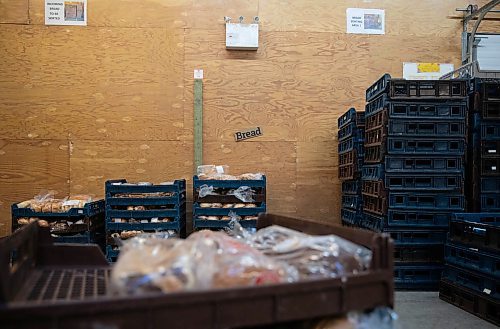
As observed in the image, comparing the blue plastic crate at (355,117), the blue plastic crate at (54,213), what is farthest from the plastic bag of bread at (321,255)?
the blue plastic crate at (355,117)

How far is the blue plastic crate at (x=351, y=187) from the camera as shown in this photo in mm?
4734

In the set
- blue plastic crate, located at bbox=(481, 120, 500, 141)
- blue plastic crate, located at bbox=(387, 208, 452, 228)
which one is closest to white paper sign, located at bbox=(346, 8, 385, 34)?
blue plastic crate, located at bbox=(481, 120, 500, 141)

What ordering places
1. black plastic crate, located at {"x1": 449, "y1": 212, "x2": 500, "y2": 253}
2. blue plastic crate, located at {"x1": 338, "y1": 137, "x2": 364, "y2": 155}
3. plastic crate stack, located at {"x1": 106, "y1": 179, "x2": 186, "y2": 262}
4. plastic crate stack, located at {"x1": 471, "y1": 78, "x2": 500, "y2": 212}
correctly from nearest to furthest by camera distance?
black plastic crate, located at {"x1": 449, "y1": 212, "x2": 500, "y2": 253} → plastic crate stack, located at {"x1": 471, "y1": 78, "x2": 500, "y2": 212} → plastic crate stack, located at {"x1": 106, "y1": 179, "x2": 186, "y2": 262} → blue plastic crate, located at {"x1": 338, "y1": 137, "x2": 364, "y2": 155}

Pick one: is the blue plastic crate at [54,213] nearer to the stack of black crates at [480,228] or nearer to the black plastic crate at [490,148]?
the stack of black crates at [480,228]

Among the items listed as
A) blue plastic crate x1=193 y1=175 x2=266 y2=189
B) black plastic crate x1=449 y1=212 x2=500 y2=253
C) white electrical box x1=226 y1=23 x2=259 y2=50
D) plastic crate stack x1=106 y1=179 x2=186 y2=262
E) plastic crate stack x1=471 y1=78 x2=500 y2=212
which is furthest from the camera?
white electrical box x1=226 y1=23 x2=259 y2=50

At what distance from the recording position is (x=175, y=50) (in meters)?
5.34

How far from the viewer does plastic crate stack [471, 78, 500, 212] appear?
4.16 m

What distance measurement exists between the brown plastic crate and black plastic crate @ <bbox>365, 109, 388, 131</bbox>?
8.53 ft

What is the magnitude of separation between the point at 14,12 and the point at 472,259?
5419mm

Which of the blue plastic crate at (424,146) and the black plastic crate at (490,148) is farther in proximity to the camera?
the black plastic crate at (490,148)

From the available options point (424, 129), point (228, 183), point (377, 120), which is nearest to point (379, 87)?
point (377, 120)

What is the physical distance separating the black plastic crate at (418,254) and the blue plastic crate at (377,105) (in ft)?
4.20

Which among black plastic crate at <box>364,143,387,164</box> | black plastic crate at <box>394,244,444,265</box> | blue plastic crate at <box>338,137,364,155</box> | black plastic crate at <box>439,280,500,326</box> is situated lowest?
black plastic crate at <box>439,280,500,326</box>

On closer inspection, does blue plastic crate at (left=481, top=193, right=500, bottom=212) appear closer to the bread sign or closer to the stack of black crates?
the stack of black crates
